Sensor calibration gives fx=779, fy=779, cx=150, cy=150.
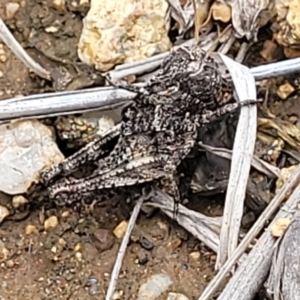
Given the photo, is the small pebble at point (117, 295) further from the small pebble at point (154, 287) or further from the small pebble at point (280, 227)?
the small pebble at point (280, 227)

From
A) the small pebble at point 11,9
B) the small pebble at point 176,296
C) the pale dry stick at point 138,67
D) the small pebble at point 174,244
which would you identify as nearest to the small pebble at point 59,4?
the small pebble at point 11,9

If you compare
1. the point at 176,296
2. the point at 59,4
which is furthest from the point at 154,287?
the point at 59,4

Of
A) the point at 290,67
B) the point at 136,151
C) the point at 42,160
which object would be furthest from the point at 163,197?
the point at 290,67

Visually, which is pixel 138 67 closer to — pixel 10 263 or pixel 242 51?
pixel 242 51

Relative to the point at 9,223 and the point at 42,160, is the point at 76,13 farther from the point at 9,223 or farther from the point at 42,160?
the point at 9,223

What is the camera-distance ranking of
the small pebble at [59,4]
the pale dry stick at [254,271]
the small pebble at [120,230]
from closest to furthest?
the pale dry stick at [254,271]
the small pebble at [120,230]
the small pebble at [59,4]

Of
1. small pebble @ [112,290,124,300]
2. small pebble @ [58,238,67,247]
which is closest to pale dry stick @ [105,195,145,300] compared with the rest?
small pebble @ [112,290,124,300]
